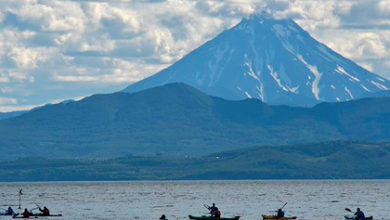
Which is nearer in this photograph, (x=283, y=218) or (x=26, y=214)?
(x=283, y=218)

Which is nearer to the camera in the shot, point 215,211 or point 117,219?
point 215,211

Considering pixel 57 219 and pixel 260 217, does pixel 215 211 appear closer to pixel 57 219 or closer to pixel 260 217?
pixel 260 217

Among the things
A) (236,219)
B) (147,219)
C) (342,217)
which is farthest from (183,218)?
(342,217)

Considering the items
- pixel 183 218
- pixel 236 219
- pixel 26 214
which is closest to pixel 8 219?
pixel 26 214

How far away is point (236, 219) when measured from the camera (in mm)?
175125

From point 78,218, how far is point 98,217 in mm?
4618

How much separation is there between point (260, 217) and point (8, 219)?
174 feet

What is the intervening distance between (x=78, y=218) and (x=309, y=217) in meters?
→ 48.3

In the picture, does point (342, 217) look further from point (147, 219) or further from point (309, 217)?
point (147, 219)

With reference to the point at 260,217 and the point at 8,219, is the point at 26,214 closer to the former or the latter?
the point at 8,219

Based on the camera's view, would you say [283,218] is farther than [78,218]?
No

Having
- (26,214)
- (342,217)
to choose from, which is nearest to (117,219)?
(26,214)

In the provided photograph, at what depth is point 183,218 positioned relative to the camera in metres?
194

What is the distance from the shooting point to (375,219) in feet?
610
